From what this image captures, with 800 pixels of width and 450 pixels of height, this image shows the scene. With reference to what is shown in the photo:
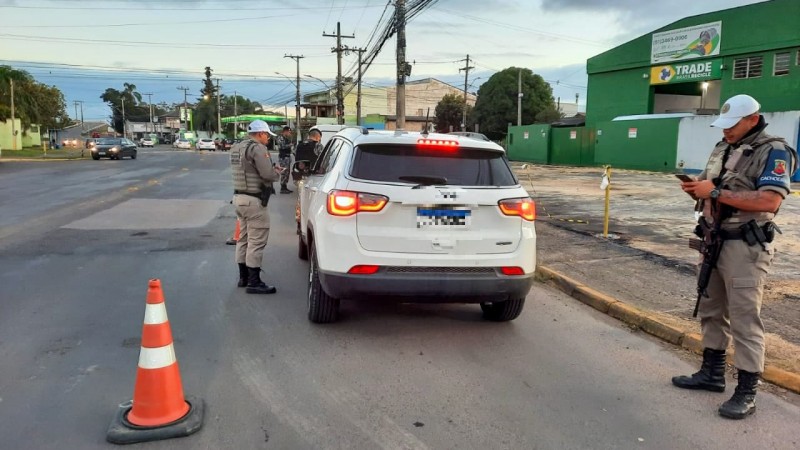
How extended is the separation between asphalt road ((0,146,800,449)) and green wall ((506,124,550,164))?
3328 cm

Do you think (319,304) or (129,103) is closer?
(319,304)

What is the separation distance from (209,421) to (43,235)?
295 inches

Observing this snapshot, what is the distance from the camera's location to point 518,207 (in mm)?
4820

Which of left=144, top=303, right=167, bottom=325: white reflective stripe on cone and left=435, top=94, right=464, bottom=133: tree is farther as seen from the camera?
left=435, top=94, right=464, bottom=133: tree

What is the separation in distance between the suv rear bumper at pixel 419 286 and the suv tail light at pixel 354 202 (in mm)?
491

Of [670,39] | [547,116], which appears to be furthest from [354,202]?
[547,116]

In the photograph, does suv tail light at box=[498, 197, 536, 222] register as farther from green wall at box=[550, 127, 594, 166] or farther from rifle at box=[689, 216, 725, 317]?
green wall at box=[550, 127, 594, 166]


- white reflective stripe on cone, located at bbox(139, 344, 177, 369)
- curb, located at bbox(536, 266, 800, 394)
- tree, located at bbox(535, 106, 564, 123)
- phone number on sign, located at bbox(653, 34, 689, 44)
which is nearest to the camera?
white reflective stripe on cone, located at bbox(139, 344, 177, 369)

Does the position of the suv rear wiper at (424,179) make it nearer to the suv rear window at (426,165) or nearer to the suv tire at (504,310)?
the suv rear window at (426,165)

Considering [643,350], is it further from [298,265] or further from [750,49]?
[750,49]

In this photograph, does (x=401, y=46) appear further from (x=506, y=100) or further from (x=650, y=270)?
(x=506, y=100)

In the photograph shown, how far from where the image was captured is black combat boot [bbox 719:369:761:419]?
371 centimetres

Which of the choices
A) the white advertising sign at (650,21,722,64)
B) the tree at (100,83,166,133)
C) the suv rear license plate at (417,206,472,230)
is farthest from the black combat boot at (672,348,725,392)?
the tree at (100,83,166,133)

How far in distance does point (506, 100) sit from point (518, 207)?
54.6m
